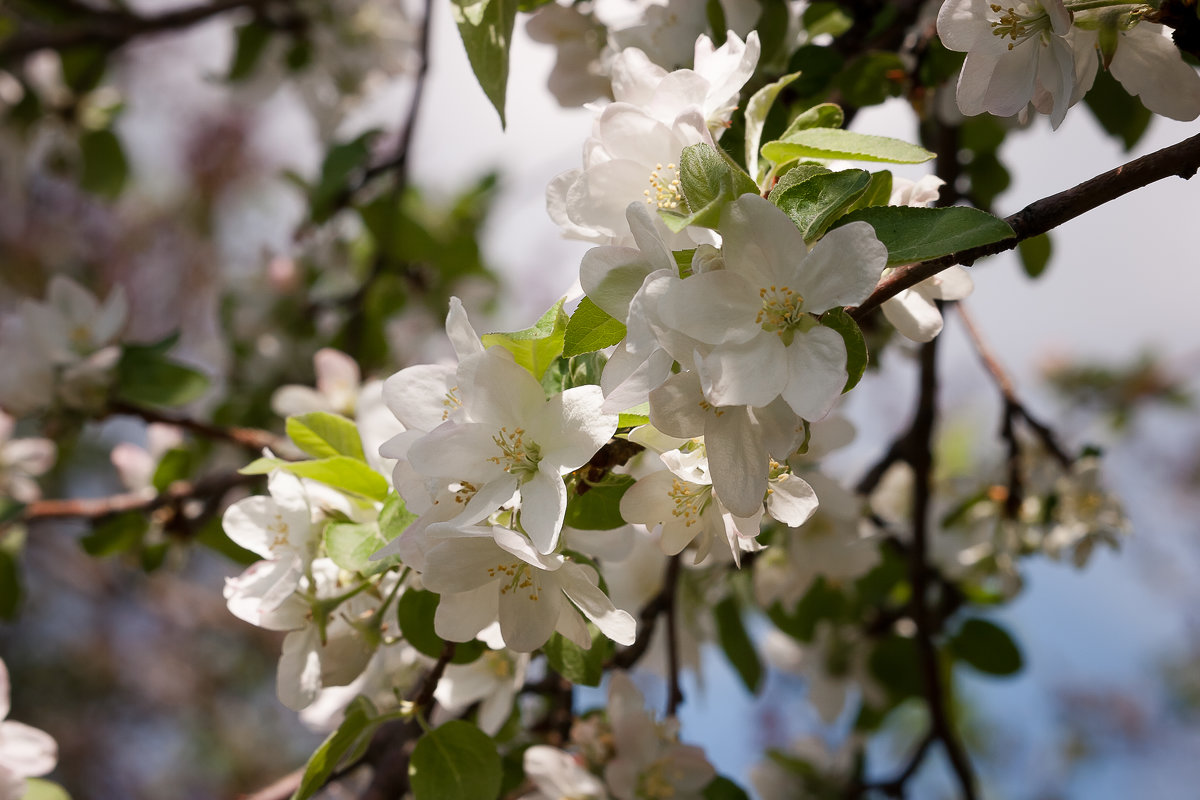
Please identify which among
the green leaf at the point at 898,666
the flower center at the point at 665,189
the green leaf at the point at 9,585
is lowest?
the green leaf at the point at 898,666

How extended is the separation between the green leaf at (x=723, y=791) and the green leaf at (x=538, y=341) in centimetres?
57

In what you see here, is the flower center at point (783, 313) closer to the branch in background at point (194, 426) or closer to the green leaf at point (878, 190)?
the green leaf at point (878, 190)

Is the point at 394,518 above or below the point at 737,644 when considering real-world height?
above

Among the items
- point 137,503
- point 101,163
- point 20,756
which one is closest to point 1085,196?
point 20,756

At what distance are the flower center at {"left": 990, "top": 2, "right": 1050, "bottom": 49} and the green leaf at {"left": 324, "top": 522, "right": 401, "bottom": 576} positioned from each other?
56cm

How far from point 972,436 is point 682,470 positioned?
2158mm

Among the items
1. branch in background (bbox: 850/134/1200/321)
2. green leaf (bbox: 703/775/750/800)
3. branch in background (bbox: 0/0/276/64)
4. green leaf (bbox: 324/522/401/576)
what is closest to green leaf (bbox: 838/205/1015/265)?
branch in background (bbox: 850/134/1200/321)

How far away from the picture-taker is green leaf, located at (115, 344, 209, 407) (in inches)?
49.2

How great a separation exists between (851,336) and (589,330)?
6.1 inches

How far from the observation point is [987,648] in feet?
4.58

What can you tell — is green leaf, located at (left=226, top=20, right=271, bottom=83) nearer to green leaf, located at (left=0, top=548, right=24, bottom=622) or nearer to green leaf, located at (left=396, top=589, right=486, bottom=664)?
green leaf, located at (left=0, top=548, right=24, bottom=622)

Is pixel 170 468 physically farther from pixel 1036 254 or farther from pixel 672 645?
pixel 1036 254

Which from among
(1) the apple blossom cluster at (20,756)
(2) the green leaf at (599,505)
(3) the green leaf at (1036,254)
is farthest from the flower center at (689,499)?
(3) the green leaf at (1036,254)

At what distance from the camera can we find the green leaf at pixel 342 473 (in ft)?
2.21
